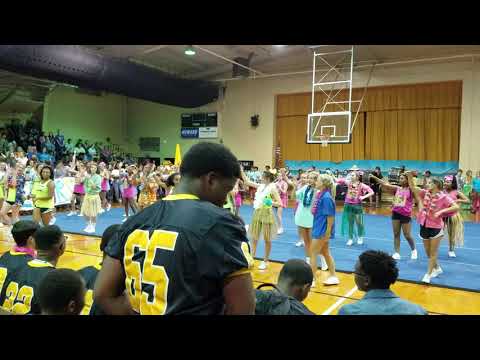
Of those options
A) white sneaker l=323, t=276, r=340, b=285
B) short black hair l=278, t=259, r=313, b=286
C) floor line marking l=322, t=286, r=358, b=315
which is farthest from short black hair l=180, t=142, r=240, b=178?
white sneaker l=323, t=276, r=340, b=285

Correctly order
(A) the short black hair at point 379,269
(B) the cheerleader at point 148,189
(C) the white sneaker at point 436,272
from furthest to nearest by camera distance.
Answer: (B) the cheerleader at point 148,189 → (C) the white sneaker at point 436,272 → (A) the short black hair at point 379,269

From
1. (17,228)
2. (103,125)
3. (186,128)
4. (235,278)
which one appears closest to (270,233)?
(17,228)

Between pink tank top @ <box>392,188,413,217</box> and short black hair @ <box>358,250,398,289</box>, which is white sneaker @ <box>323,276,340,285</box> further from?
short black hair @ <box>358,250,398,289</box>

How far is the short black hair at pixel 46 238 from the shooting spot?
10.2 feet

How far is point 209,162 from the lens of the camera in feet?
4.95

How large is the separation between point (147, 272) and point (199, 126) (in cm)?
2302

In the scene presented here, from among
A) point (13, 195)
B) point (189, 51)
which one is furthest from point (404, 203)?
point (189, 51)

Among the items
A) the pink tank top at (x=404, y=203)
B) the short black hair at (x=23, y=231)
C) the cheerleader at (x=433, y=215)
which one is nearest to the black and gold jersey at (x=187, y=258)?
the short black hair at (x=23, y=231)

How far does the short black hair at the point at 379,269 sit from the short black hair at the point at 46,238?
92.0 inches

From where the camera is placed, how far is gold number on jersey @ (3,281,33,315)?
2613 millimetres

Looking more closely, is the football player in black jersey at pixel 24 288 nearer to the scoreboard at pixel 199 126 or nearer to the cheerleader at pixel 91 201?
the cheerleader at pixel 91 201

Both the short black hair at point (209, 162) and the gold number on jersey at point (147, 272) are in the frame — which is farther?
the short black hair at point (209, 162)
